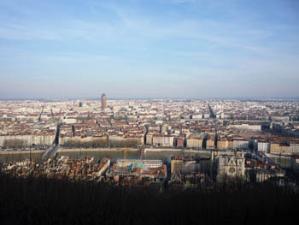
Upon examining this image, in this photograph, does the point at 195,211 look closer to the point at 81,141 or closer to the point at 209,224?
the point at 209,224

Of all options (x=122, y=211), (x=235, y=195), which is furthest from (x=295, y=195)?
(x=122, y=211)

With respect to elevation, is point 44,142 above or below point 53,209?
below

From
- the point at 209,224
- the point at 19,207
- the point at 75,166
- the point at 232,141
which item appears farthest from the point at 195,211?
the point at 232,141

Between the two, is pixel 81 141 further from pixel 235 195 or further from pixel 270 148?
pixel 235 195

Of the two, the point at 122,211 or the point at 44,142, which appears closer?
the point at 122,211

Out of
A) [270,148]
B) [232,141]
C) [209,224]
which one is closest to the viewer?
[209,224]

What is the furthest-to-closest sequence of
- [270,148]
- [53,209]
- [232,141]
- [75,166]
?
1. [232,141]
2. [270,148]
3. [75,166]
4. [53,209]
